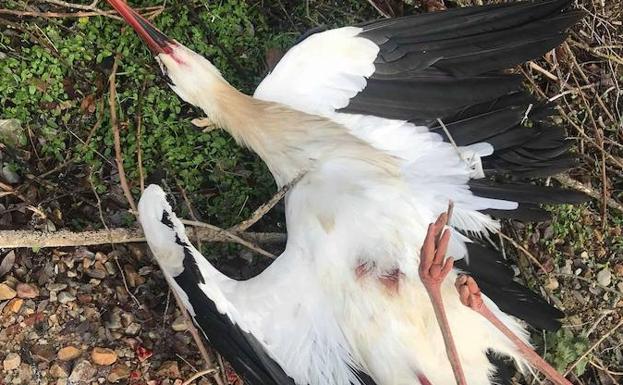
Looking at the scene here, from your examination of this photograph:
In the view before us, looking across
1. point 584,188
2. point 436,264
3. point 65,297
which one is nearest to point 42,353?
point 65,297

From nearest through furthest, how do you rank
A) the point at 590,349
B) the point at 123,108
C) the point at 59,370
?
the point at 59,370 → the point at 590,349 → the point at 123,108

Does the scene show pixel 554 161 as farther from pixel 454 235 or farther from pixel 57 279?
pixel 57 279

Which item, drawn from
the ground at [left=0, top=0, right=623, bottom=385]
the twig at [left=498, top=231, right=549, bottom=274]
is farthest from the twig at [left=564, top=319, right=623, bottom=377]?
the twig at [left=498, top=231, right=549, bottom=274]

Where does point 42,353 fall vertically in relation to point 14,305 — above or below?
below

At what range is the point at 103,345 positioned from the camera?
7.68 ft

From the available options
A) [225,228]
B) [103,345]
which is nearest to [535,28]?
[225,228]

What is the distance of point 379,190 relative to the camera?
218cm

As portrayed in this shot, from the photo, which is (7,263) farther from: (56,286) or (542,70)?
(542,70)

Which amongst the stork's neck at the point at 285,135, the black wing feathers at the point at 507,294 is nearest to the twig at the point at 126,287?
the stork's neck at the point at 285,135

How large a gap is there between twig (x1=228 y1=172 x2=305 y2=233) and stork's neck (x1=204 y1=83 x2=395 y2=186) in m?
0.02

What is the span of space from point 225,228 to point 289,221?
0.38 metres

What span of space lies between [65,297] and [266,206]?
2.25 ft

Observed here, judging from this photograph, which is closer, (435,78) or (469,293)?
(469,293)

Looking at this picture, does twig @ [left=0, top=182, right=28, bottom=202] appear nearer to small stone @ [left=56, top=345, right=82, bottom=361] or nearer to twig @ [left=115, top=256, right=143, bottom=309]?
twig @ [left=115, top=256, right=143, bottom=309]
